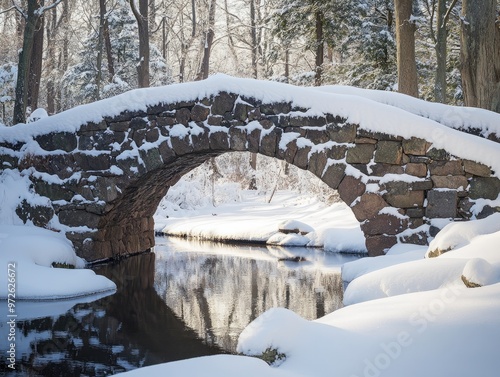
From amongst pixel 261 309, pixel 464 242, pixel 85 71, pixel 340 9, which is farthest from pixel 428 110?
pixel 85 71

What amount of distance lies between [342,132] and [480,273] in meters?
4.05

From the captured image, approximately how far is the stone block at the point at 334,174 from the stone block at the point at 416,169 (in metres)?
0.76

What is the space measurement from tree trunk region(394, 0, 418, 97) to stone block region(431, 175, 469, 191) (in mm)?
3669

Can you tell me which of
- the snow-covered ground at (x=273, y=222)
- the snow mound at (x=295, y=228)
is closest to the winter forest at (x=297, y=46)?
the snow-covered ground at (x=273, y=222)

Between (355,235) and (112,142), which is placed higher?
(112,142)

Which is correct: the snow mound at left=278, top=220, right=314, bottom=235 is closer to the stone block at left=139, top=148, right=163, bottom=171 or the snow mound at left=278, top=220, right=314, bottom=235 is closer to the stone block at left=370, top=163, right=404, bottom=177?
the stone block at left=139, top=148, right=163, bottom=171

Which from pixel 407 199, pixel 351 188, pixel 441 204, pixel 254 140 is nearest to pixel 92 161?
pixel 254 140

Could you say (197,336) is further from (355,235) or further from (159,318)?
(355,235)

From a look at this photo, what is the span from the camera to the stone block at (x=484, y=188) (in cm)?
682

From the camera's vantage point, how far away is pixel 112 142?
8430mm

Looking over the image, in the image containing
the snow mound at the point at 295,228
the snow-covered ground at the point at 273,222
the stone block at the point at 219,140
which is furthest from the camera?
the snow mound at the point at 295,228

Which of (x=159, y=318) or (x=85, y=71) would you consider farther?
(x=85, y=71)

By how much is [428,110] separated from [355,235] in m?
3.58

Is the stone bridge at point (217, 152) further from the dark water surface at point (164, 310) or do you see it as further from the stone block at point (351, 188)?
the dark water surface at point (164, 310)
